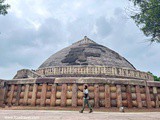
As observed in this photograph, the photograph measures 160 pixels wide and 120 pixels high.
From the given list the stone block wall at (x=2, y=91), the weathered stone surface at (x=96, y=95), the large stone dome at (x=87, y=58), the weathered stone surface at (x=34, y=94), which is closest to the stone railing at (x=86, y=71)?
the large stone dome at (x=87, y=58)

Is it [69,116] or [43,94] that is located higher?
[43,94]

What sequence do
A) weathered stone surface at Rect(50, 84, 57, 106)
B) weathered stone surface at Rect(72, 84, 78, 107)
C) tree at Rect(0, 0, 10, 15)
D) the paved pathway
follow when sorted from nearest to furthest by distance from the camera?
the paved pathway, weathered stone surface at Rect(72, 84, 78, 107), weathered stone surface at Rect(50, 84, 57, 106), tree at Rect(0, 0, 10, 15)

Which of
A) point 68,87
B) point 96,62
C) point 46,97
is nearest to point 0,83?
point 46,97

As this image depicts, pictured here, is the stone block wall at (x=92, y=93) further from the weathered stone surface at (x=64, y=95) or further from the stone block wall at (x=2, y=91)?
the stone block wall at (x=2, y=91)

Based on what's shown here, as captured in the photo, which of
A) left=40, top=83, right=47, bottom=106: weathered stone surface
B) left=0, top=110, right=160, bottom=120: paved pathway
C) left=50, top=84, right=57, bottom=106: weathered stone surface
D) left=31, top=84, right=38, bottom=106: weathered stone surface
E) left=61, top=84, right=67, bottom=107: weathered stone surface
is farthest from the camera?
left=31, top=84, right=38, bottom=106: weathered stone surface

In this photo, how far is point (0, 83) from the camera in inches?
439

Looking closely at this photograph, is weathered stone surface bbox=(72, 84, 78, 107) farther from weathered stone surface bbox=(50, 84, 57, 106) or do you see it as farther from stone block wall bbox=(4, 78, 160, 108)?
weathered stone surface bbox=(50, 84, 57, 106)

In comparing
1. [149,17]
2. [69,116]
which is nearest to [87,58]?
[149,17]

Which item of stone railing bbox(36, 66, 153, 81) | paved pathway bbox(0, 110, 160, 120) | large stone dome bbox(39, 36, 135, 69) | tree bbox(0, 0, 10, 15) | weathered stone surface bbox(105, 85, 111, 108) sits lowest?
paved pathway bbox(0, 110, 160, 120)

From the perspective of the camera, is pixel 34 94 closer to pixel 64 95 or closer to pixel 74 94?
pixel 64 95

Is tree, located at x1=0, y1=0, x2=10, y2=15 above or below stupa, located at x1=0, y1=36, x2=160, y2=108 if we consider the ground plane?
above

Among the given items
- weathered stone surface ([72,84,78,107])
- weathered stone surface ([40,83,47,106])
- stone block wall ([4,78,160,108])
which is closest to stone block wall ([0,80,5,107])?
stone block wall ([4,78,160,108])

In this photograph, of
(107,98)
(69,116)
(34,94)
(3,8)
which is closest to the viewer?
(69,116)

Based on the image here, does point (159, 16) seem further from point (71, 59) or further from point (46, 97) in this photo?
point (71, 59)
